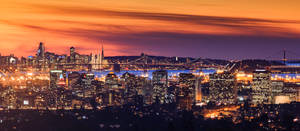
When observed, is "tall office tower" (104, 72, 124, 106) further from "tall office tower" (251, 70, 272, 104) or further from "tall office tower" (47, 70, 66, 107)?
"tall office tower" (251, 70, 272, 104)

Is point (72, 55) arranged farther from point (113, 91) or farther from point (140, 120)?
point (140, 120)

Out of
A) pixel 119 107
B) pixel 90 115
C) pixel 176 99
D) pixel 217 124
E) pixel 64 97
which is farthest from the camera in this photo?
pixel 64 97

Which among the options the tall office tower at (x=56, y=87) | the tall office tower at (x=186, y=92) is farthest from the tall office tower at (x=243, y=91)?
the tall office tower at (x=56, y=87)

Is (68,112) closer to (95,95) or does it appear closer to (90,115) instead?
(90,115)

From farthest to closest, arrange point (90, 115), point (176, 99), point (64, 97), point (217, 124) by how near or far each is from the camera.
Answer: point (64, 97) < point (176, 99) < point (90, 115) < point (217, 124)

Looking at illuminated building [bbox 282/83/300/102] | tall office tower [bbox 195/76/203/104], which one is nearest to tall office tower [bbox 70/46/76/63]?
tall office tower [bbox 195/76/203/104]

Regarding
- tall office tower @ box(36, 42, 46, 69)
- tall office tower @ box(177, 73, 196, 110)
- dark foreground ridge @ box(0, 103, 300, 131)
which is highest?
tall office tower @ box(36, 42, 46, 69)

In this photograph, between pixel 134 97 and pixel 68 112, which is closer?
pixel 68 112

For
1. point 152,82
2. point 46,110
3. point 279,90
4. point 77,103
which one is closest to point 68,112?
point 46,110
